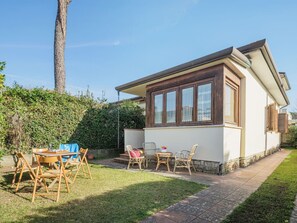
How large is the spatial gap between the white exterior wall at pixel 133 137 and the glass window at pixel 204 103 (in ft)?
14.6

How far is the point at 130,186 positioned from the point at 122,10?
10.4 meters

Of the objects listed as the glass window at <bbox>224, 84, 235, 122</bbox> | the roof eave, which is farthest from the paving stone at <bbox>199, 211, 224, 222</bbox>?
the roof eave

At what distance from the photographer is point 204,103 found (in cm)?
784

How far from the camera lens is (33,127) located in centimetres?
856

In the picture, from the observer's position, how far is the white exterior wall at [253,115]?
8.73 meters

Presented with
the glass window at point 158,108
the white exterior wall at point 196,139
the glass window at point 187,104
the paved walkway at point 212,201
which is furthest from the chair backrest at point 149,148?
the paved walkway at point 212,201

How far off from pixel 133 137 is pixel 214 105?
5.39m

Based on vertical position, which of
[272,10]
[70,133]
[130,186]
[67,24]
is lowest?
[130,186]

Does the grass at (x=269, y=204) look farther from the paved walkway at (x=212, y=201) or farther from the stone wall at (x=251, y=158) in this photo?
the stone wall at (x=251, y=158)

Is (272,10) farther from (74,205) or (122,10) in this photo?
(74,205)

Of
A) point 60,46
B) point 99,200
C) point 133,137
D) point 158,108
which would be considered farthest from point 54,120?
point 99,200

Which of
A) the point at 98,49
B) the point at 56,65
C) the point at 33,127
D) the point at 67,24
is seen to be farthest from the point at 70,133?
the point at 98,49

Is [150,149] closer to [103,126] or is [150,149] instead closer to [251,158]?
[103,126]


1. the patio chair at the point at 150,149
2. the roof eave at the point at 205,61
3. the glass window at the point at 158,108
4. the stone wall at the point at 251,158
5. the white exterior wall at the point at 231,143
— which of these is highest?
the roof eave at the point at 205,61
